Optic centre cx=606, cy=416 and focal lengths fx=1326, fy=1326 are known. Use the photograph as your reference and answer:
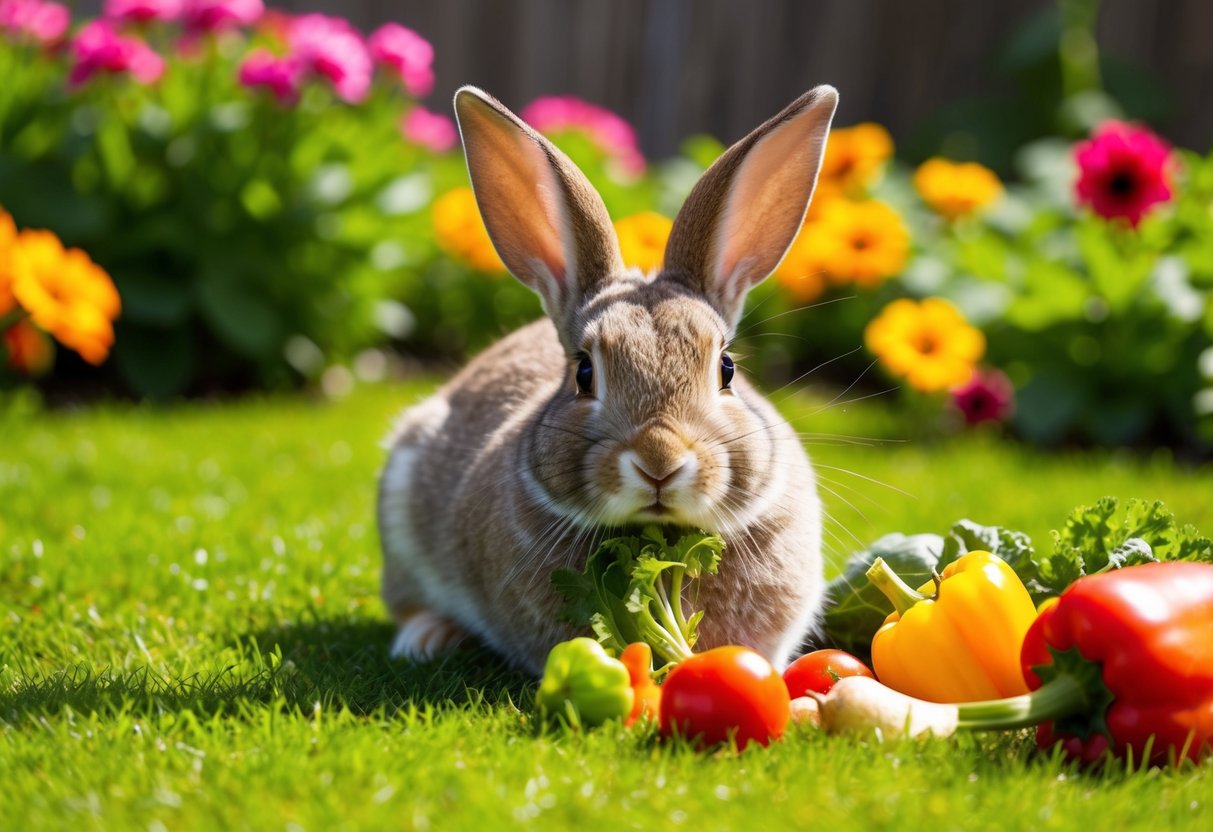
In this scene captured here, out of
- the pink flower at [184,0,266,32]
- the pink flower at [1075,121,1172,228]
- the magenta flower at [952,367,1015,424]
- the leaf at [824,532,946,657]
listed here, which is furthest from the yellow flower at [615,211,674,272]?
the leaf at [824,532,946,657]

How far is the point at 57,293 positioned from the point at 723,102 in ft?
20.4

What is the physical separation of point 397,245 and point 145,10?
5.75 feet

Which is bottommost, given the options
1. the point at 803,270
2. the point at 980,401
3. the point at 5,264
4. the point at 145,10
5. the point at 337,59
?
the point at 980,401

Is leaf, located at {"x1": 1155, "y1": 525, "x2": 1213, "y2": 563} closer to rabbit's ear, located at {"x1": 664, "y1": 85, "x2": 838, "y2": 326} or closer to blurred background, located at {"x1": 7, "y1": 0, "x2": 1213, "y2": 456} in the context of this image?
rabbit's ear, located at {"x1": 664, "y1": 85, "x2": 838, "y2": 326}

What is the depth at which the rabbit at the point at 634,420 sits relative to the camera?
2.87 meters

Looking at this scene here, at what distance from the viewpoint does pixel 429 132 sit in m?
8.82

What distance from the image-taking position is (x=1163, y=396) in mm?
6363

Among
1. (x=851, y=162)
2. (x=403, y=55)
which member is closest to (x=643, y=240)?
(x=403, y=55)

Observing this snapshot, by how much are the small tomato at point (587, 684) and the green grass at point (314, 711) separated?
60mm

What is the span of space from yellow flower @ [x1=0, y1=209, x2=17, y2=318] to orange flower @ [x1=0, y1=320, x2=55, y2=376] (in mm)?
118

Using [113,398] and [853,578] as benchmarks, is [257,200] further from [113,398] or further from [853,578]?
[853,578]

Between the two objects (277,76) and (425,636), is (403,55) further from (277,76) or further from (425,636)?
(425,636)

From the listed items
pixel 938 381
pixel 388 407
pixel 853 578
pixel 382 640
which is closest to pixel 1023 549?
pixel 853 578

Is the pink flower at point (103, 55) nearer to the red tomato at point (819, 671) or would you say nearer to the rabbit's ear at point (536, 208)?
the rabbit's ear at point (536, 208)
